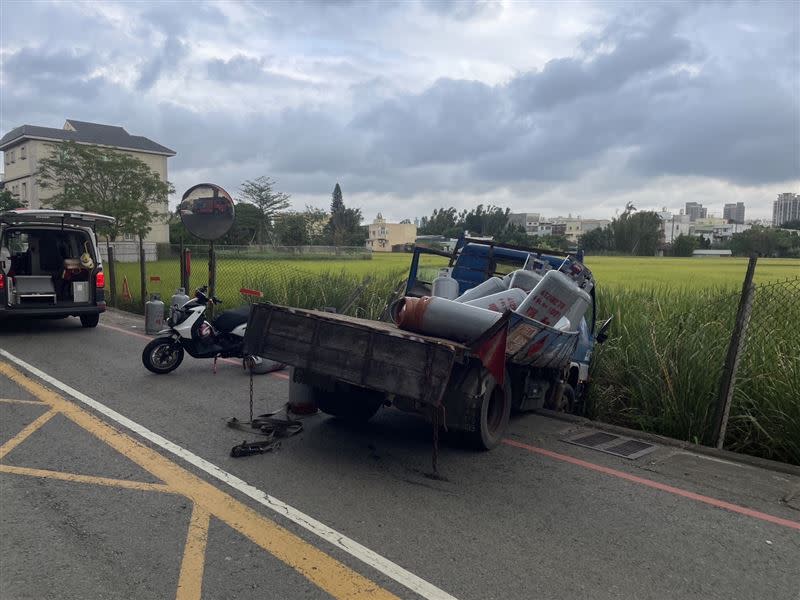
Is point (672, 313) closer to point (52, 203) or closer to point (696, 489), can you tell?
point (696, 489)

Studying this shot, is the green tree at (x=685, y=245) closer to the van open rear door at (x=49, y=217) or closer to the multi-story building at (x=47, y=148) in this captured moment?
the van open rear door at (x=49, y=217)

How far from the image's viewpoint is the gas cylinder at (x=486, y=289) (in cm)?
580

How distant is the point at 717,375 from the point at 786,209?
1900 centimetres

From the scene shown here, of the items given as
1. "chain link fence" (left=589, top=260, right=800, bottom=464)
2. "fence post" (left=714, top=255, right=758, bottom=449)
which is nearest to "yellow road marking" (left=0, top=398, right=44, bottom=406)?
"chain link fence" (left=589, top=260, right=800, bottom=464)

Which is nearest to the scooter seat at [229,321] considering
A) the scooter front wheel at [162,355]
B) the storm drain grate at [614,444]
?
the scooter front wheel at [162,355]

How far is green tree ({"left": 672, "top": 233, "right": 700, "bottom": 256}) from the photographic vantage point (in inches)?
820

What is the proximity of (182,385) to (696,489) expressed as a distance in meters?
→ 5.73

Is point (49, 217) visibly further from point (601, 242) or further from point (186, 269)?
point (601, 242)

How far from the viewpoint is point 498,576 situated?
3441 millimetres

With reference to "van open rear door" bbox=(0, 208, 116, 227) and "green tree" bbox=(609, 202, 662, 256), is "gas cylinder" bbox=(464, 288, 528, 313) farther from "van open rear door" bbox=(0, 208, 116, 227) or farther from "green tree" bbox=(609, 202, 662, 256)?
"green tree" bbox=(609, 202, 662, 256)

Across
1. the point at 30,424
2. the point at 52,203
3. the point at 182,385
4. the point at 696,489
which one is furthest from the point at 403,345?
the point at 52,203

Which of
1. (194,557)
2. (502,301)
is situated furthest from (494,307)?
(194,557)

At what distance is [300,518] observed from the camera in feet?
13.3

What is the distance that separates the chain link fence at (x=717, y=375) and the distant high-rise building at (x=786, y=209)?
1470cm
